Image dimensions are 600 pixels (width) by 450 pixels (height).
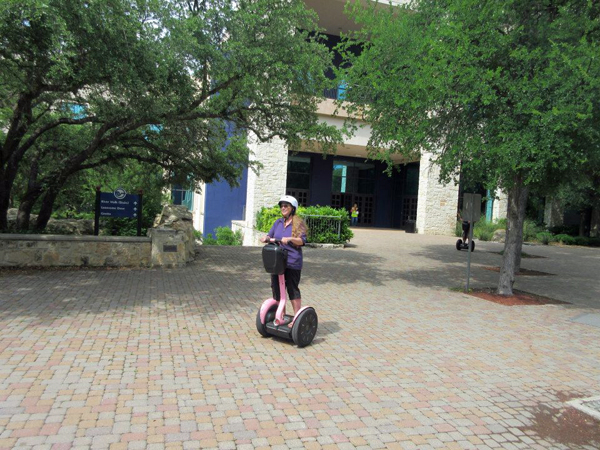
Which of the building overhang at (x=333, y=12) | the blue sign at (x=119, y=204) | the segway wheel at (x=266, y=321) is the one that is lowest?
the segway wheel at (x=266, y=321)

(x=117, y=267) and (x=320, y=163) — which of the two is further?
(x=320, y=163)

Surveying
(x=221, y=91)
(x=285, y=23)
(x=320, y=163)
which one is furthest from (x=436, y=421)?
(x=320, y=163)

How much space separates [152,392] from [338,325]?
3270 mm

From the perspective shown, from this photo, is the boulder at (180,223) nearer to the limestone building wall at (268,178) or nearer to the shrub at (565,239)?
the limestone building wall at (268,178)

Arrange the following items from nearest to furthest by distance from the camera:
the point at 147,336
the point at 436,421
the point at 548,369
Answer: the point at 436,421, the point at 548,369, the point at 147,336

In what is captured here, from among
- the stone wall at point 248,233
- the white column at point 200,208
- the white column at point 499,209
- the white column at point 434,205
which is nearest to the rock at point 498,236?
the white column at point 434,205

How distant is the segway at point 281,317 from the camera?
543 cm

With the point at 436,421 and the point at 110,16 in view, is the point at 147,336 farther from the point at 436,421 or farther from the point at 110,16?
the point at 110,16

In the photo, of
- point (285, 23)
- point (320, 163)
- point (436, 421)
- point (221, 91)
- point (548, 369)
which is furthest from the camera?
point (320, 163)

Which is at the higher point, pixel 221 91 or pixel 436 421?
pixel 221 91

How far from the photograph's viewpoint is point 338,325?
6.81m

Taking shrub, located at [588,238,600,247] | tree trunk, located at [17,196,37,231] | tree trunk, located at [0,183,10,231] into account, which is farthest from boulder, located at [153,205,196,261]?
shrub, located at [588,238,600,247]

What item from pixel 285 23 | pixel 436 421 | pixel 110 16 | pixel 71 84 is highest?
pixel 285 23

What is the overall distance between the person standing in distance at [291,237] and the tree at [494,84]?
3.86 m
